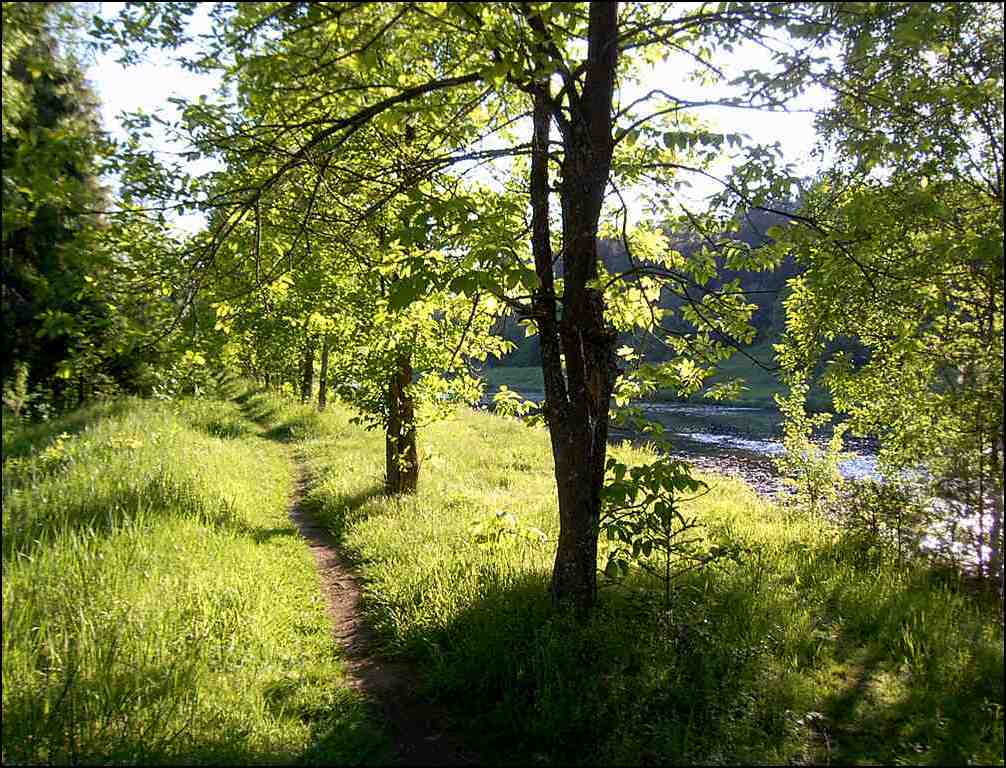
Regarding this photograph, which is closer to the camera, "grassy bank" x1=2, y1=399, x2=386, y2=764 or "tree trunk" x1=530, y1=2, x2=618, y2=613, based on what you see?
"grassy bank" x1=2, y1=399, x2=386, y2=764

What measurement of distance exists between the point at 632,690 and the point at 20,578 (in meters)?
5.21

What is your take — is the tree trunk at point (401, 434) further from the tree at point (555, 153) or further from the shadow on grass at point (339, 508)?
the tree at point (555, 153)

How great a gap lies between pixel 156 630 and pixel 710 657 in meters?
4.69

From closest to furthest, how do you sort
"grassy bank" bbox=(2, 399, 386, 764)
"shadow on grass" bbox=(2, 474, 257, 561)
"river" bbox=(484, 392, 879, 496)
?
"grassy bank" bbox=(2, 399, 386, 764), "shadow on grass" bbox=(2, 474, 257, 561), "river" bbox=(484, 392, 879, 496)

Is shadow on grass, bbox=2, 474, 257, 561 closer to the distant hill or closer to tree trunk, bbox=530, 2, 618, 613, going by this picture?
the distant hill

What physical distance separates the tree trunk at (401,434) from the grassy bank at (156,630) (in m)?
2.13

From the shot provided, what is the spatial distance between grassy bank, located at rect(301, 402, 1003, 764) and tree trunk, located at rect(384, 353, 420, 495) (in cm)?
249

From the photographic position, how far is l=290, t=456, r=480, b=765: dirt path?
14.3ft

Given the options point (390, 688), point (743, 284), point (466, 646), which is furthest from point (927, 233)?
point (743, 284)

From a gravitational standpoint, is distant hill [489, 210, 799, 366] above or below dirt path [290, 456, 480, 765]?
above

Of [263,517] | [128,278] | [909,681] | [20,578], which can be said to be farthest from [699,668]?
[263,517]

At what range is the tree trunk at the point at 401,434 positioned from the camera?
10.1m

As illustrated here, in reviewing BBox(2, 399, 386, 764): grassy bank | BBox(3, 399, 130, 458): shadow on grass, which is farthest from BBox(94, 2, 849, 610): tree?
BBox(3, 399, 130, 458): shadow on grass

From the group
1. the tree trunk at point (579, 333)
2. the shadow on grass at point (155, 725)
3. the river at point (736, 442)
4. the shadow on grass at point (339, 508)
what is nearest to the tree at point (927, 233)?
the tree trunk at point (579, 333)
